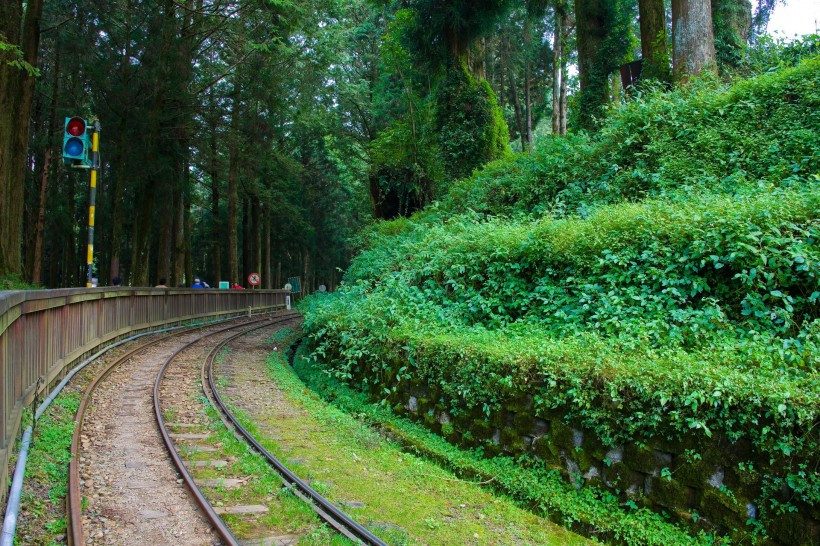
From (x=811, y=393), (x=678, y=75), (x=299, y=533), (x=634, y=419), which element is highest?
(x=678, y=75)

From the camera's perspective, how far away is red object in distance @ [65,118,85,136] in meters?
11.2

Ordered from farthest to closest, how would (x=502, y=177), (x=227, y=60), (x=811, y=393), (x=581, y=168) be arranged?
1. (x=227, y=60)
2. (x=502, y=177)
3. (x=581, y=168)
4. (x=811, y=393)

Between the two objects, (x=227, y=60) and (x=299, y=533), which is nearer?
(x=299, y=533)

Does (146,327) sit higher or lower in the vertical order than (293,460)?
higher

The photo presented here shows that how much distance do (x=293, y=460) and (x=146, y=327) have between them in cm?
1144

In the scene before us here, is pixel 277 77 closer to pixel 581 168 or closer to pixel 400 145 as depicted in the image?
pixel 400 145

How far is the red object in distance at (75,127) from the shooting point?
1120cm

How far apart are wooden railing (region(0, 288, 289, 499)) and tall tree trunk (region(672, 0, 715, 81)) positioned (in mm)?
13249

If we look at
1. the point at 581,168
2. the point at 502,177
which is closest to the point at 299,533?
the point at 581,168

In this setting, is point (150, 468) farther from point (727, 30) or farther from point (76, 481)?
point (727, 30)

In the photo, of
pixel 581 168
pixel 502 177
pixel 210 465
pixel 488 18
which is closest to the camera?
pixel 210 465

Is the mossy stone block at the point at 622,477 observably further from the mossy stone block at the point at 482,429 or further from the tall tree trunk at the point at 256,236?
the tall tree trunk at the point at 256,236

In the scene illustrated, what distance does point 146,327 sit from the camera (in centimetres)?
1639

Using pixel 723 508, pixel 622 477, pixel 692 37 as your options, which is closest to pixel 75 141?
pixel 622 477
